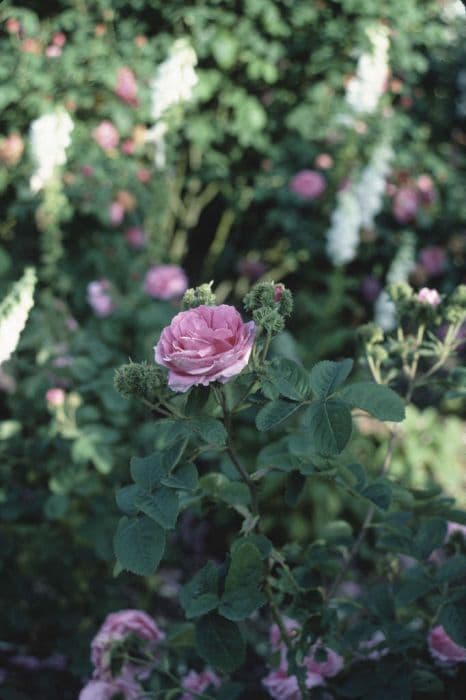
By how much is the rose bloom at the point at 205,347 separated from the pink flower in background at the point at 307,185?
2.50 meters

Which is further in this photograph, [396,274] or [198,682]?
[396,274]

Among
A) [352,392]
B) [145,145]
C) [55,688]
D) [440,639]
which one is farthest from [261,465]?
[145,145]

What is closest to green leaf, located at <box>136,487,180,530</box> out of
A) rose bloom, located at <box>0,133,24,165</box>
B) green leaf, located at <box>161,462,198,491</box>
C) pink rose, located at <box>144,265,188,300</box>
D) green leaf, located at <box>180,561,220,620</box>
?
green leaf, located at <box>161,462,198,491</box>

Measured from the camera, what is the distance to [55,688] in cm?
153

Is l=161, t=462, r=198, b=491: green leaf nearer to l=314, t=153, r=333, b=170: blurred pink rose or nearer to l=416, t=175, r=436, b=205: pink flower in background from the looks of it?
l=314, t=153, r=333, b=170: blurred pink rose

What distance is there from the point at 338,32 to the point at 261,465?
8.50ft

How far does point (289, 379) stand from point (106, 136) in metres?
2.30

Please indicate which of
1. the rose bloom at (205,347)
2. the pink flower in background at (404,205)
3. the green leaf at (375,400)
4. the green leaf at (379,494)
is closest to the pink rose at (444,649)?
the green leaf at (379,494)

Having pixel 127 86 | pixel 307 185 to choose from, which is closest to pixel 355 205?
pixel 307 185

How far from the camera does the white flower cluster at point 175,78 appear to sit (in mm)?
2750

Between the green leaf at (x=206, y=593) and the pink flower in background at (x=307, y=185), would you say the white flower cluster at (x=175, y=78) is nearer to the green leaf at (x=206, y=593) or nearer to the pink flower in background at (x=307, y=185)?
the pink flower in background at (x=307, y=185)

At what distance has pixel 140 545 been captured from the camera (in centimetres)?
84

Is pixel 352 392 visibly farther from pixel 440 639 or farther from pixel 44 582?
pixel 44 582

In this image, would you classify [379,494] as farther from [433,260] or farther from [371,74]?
[433,260]
